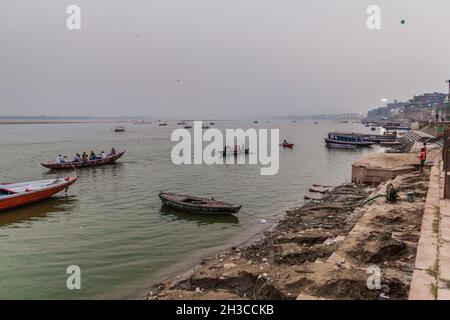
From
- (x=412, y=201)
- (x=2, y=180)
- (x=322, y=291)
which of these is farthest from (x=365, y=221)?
(x=2, y=180)

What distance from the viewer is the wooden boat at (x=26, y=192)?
70.0 feet

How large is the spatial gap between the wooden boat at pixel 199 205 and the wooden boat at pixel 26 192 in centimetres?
878

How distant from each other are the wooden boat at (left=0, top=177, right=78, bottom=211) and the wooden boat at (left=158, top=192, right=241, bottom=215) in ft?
28.8

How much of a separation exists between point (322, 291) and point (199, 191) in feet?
72.4

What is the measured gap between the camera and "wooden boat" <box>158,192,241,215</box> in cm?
2030

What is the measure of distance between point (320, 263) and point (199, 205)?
11994mm

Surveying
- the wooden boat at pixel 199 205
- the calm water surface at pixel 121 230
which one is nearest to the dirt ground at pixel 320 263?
the calm water surface at pixel 121 230

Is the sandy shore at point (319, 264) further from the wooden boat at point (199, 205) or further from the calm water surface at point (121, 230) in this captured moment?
the wooden boat at point (199, 205)

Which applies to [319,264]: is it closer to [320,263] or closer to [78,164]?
[320,263]

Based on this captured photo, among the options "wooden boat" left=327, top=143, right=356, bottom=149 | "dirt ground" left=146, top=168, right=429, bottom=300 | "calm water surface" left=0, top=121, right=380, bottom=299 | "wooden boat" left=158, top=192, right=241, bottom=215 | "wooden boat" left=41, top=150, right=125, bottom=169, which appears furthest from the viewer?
"wooden boat" left=327, top=143, right=356, bottom=149

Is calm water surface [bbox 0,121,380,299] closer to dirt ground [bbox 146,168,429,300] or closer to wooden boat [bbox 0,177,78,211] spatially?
wooden boat [bbox 0,177,78,211]

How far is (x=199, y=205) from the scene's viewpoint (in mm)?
20469

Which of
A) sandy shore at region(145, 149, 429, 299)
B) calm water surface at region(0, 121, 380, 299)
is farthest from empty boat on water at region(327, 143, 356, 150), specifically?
sandy shore at region(145, 149, 429, 299)
